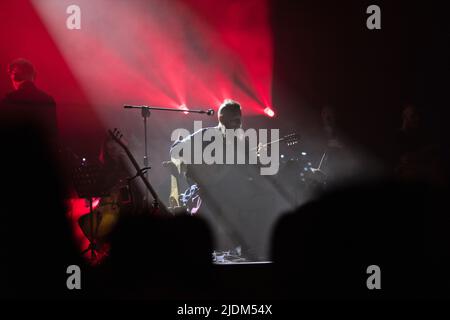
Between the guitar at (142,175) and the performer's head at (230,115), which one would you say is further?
the performer's head at (230,115)

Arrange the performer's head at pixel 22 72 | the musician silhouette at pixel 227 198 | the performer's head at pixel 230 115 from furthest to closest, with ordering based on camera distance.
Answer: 1. the performer's head at pixel 230 115
2. the musician silhouette at pixel 227 198
3. the performer's head at pixel 22 72

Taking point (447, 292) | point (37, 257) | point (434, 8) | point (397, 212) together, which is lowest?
point (447, 292)

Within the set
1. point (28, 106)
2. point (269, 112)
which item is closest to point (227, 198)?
point (28, 106)

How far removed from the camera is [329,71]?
5.56m

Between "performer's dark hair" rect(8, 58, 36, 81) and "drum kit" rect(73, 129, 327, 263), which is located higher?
"performer's dark hair" rect(8, 58, 36, 81)

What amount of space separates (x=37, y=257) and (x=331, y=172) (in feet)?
9.83

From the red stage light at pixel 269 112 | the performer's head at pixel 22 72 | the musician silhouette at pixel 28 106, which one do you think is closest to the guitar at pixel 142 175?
the musician silhouette at pixel 28 106

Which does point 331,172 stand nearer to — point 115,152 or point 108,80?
point 115,152

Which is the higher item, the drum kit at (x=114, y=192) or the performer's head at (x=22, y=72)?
the performer's head at (x=22, y=72)

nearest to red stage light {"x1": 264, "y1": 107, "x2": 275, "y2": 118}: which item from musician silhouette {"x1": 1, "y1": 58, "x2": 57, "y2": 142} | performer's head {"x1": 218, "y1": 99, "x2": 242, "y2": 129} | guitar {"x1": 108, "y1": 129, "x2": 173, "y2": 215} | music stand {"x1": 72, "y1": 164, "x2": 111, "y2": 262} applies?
A: performer's head {"x1": 218, "y1": 99, "x2": 242, "y2": 129}

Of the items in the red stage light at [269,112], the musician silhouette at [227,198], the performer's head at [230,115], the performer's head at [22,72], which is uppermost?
the performer's head at [22,72]

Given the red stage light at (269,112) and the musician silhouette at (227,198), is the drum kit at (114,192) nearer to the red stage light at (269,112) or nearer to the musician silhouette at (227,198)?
the musician silhouette at (227,198)

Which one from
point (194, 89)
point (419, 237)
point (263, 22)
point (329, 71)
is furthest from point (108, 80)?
point (419, 237)

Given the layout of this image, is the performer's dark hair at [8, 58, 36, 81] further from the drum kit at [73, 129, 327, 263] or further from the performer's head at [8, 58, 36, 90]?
the drum kit at [73, 129, 327, 263]
